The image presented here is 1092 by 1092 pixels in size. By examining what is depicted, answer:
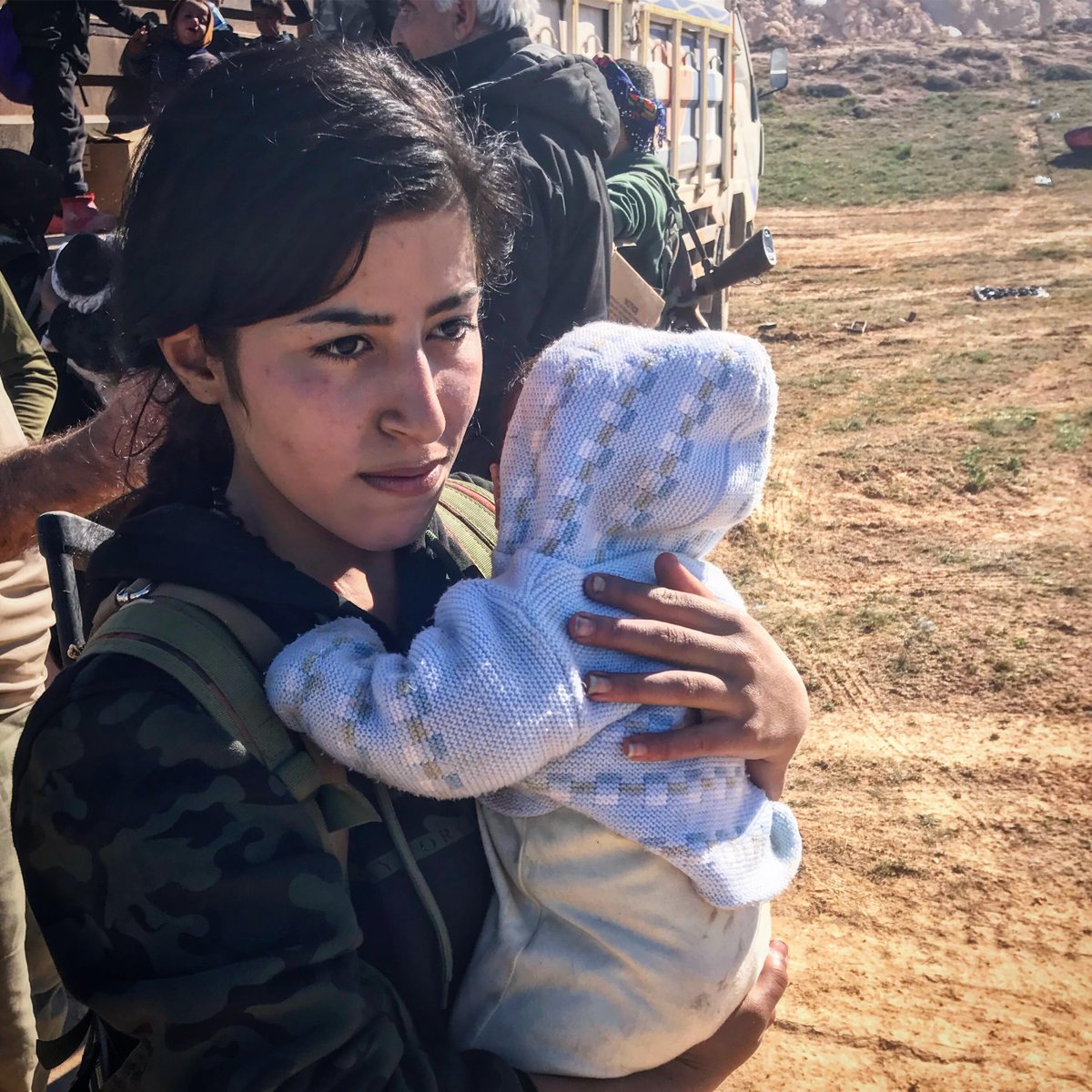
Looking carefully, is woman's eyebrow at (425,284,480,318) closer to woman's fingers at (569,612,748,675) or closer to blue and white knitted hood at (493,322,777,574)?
blue and white knitted hood at (493,322,777,574)

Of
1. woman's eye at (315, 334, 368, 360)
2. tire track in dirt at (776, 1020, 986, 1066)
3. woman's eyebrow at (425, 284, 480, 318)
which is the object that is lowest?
tire track in dirt at (776, 1020, 986, 1066)

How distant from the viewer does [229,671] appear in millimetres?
1210

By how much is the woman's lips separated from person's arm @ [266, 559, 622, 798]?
0.22 metres

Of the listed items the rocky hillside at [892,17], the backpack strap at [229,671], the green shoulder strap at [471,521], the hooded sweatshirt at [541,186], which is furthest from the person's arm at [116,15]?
the rocky hillside at [892,17]

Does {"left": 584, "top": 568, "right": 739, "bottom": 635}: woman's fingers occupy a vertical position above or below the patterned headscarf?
above

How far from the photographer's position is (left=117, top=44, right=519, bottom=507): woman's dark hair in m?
1.28

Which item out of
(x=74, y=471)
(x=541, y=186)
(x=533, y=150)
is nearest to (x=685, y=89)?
(x=533, y=150)

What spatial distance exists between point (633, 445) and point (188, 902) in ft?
2.37

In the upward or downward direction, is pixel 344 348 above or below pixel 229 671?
above

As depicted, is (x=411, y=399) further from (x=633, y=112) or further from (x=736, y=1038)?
(x=633, y=112)

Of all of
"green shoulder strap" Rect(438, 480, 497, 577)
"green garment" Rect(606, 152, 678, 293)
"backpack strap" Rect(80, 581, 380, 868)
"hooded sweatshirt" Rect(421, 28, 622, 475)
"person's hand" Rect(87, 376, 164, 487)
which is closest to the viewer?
"backpack strap" Rect(80, 581, 380, 868)

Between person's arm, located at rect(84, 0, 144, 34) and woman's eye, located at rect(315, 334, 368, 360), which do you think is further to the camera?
person's arm, located at rect(84, 0, 144, 34)

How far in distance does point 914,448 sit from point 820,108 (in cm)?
2787

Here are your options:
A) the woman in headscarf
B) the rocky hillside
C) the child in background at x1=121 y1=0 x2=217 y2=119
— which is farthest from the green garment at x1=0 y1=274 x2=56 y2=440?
the rocky hillside
